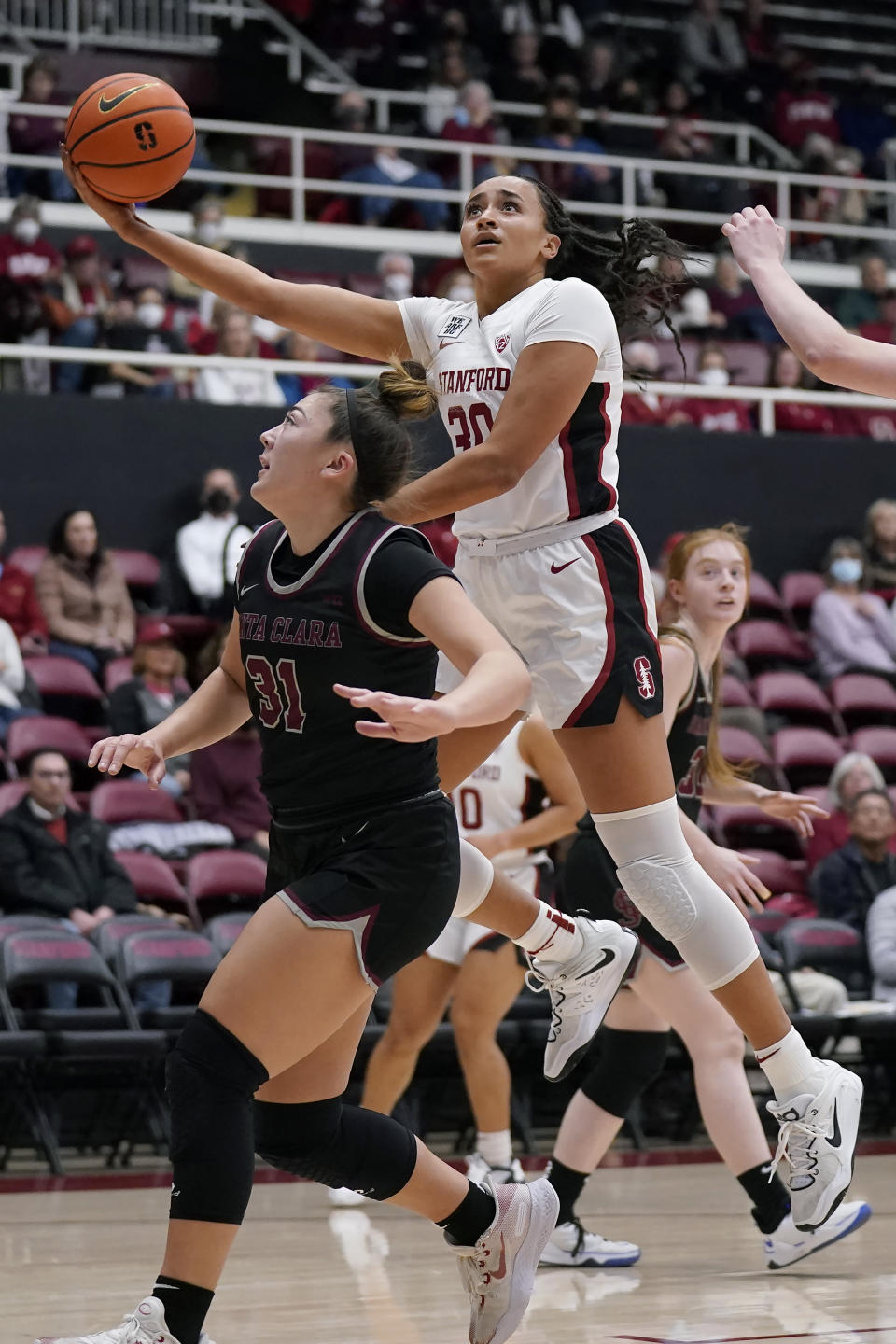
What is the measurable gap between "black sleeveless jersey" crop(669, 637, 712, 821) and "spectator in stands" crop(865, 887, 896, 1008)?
3.69 metres

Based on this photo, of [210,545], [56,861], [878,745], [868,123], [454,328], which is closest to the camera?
[454,328]

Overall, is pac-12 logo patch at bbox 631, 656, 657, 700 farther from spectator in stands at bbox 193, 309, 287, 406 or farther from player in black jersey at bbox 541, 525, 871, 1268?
spectator in stands at bbox 193, 309, 287, 406

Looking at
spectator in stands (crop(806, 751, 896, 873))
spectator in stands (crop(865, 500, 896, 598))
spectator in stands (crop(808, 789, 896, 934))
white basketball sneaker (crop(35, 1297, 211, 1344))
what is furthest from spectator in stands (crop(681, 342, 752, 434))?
white basketball sneaker (crop(35, 1297, 211, 1344))

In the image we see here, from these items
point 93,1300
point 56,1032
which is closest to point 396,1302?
Answer: point 93,1300

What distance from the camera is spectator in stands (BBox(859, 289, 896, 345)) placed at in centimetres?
1399

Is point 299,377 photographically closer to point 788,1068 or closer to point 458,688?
point 788,1068

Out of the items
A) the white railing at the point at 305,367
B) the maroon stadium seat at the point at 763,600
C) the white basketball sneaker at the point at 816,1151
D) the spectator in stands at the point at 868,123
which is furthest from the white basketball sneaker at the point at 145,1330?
the spectator in stands at the point at 868,123

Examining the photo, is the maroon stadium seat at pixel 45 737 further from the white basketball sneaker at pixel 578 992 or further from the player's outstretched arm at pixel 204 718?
the player's outstretched arm at pixel 204 718

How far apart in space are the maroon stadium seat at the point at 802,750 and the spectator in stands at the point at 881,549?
1.74 metres

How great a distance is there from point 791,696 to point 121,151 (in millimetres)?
7369

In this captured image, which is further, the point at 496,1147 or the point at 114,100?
the point at 496,1147

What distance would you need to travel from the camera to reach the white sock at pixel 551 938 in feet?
13.8

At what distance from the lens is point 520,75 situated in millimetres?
15844

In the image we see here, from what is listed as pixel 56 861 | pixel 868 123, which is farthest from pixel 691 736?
pixel 868 123
